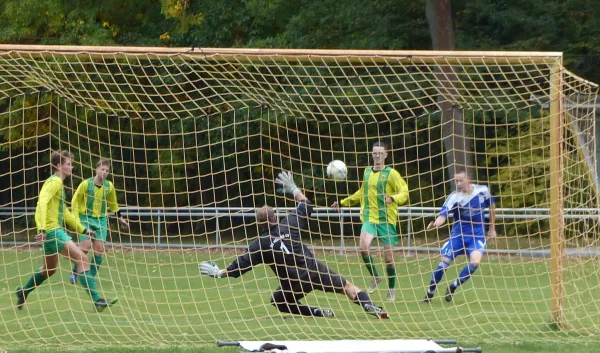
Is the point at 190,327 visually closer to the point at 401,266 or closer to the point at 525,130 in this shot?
the point at 401,266

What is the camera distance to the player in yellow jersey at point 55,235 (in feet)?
35.2

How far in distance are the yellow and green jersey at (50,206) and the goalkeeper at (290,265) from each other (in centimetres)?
200

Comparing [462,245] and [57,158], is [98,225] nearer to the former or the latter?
[57,158]

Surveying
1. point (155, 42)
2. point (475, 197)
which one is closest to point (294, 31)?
point (155, 42)

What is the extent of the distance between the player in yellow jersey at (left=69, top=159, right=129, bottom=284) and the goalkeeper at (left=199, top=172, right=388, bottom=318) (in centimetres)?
314

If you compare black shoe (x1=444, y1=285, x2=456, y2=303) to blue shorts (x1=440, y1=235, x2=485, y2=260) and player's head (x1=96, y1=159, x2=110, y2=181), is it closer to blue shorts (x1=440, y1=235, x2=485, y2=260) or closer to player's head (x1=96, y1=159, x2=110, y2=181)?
blue shorts (x1=440, y1=235, x2=485, y2=260)

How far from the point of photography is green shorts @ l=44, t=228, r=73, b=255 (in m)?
10.8

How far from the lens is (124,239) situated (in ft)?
68.6

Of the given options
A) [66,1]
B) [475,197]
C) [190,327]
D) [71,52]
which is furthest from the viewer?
[66,1]

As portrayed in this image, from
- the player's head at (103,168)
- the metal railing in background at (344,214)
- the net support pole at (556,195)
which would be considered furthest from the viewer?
the player's head at (103,168)

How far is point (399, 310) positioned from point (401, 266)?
588 centimetres

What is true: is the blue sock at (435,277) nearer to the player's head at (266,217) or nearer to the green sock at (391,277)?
the green sock at (391,277)

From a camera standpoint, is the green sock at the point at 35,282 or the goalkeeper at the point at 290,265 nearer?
the goalkeeper at the point at 290,265

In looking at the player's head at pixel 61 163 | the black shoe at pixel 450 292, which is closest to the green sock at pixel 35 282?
the player's head at pixel 61 163
